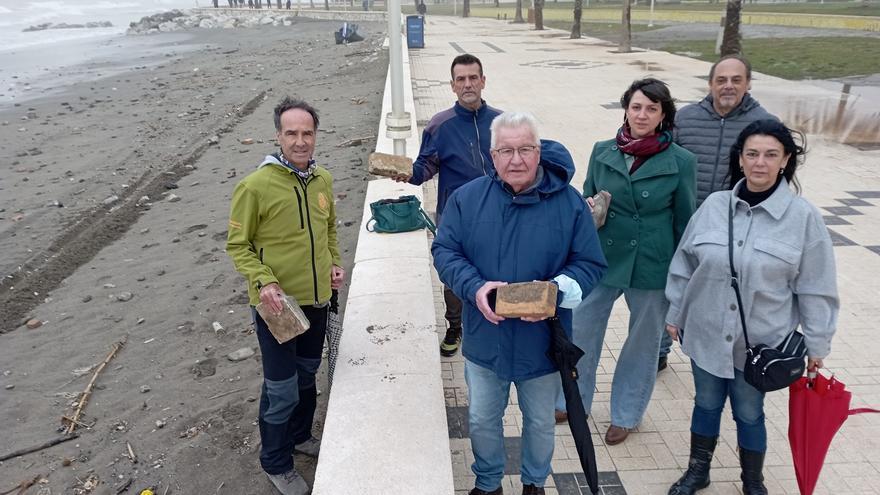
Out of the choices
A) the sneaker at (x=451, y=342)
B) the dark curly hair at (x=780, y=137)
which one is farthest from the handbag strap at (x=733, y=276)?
the sneaker at (x=451, y=342)

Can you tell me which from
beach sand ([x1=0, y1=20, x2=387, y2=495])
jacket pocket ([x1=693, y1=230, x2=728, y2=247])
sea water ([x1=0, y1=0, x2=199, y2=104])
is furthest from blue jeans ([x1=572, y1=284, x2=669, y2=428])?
sea water ([x1=0, y1=0, x2=199, y2=104])

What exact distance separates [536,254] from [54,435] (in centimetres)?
371

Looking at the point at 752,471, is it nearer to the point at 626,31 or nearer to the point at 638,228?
the point at 638,228

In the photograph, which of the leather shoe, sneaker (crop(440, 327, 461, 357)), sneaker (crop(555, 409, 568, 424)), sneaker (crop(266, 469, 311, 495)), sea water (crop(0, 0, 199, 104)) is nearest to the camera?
sneaker (crop(266, 469, 311, 495))

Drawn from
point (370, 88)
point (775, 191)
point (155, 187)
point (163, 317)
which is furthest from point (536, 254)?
point (370, 88)

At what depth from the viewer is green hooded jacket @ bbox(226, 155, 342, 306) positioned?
298 centimetres

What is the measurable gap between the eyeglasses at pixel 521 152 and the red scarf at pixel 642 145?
33.8 inches

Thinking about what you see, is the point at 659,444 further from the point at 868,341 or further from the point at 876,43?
the point at 876,43

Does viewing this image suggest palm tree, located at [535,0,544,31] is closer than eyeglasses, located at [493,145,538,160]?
No

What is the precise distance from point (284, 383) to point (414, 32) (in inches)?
1031

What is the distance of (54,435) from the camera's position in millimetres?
4328

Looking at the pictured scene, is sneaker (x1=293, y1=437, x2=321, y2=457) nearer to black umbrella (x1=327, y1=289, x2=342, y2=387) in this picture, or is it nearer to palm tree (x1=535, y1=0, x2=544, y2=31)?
black umbrella (x1=327, y1=289, x2=342, y2=387)

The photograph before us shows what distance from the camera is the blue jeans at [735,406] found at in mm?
3016

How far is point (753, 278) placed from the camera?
2.77 m
